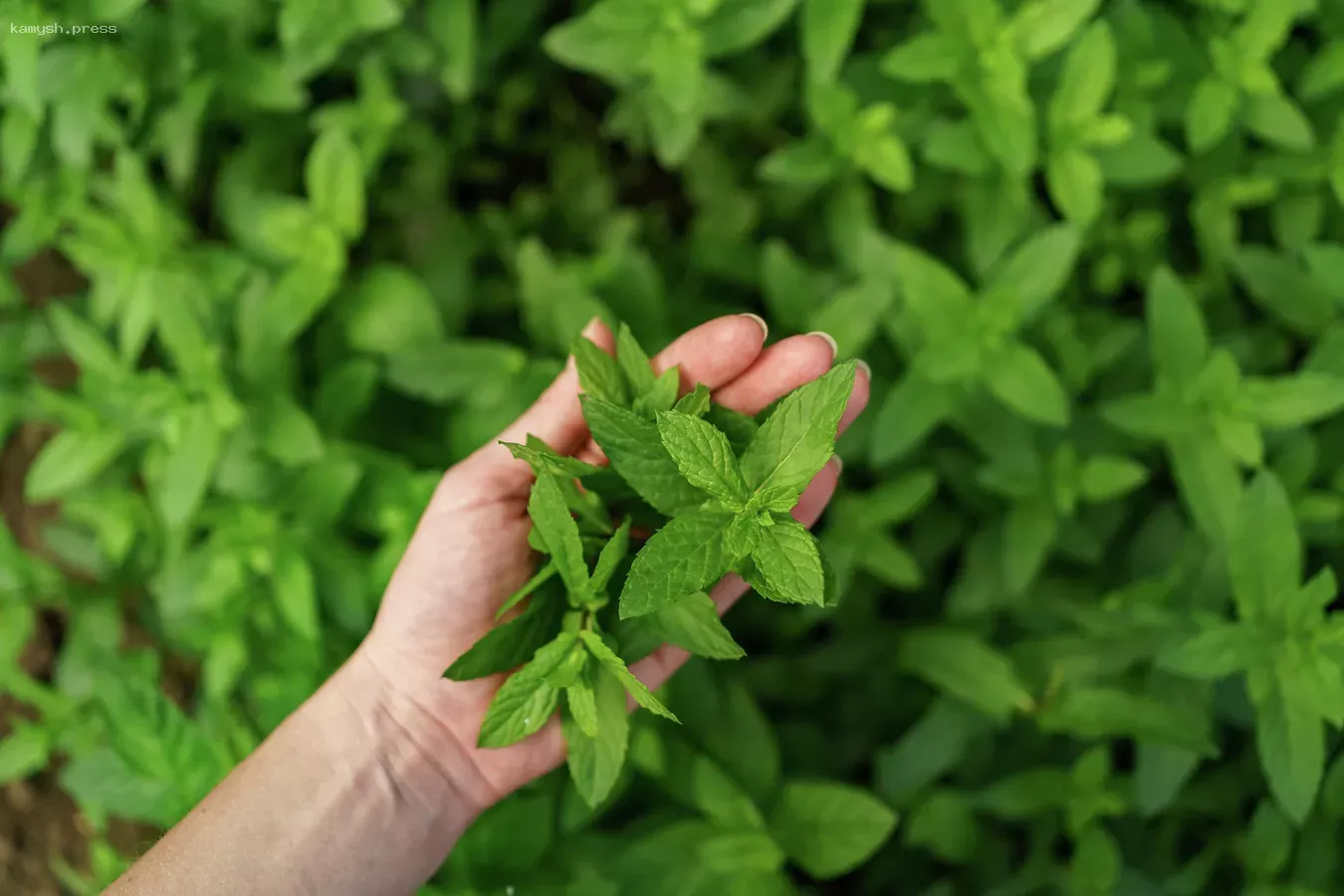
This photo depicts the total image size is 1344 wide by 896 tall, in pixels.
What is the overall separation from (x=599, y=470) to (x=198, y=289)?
3.94ft

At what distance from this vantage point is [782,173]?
2.17 meters

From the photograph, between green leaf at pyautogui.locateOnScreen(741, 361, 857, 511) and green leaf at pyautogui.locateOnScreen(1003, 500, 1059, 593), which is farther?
green leaf at pyautogui.locateOnScreen(1003, 500, 1059, 593)

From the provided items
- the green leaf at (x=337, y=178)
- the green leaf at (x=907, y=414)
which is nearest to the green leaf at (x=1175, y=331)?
the green leaf at (x=907, y=414)

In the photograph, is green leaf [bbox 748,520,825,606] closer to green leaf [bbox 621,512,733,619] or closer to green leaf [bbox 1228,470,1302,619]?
green leaf [bbox 621,512,733,619]

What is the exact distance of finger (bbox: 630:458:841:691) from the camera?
1.58m

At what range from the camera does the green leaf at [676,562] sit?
3.70 ft

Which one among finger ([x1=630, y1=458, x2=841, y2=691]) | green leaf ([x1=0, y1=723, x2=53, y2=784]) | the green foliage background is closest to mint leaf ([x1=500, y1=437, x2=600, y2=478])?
finger ([x1=630, y1=458, x2=841, y2=691])

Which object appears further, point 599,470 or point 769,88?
point 769,88

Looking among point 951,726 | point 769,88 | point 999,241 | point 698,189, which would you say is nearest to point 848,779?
point 951,726

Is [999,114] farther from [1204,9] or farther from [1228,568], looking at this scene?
[1228,568]

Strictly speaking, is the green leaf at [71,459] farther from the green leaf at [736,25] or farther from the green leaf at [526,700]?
the green leaf at [736,25]

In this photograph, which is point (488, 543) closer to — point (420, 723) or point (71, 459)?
point (420, 723)

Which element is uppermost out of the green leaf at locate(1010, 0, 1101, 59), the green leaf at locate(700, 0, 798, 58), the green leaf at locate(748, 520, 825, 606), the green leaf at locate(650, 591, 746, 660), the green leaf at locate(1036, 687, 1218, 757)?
the green leaf at locate(700, 0, 798, 58)

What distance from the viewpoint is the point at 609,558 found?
1260 mm
